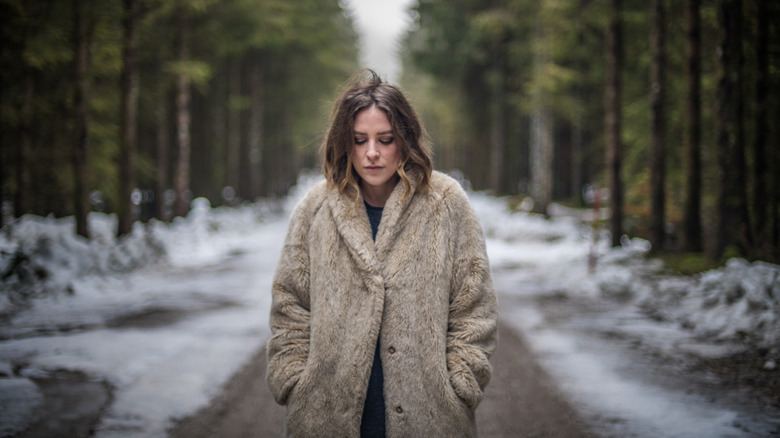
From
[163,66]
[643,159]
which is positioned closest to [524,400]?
[643,159]

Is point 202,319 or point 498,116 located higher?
point 498,116

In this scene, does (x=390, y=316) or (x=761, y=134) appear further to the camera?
(x=761, y=134)

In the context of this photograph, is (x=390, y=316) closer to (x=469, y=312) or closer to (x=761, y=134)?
(x=469, y=312)

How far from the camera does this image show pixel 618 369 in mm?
5371

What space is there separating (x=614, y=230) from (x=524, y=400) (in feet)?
28.7

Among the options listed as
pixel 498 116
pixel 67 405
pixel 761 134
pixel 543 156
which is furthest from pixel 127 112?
pixel 498 116

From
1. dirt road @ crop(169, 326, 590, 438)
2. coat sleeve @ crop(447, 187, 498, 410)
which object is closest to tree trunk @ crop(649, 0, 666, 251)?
dirt road @ crop(169, 326, 590, 438)

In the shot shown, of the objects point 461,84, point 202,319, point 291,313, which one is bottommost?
point 202,319

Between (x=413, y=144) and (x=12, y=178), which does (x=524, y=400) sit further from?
(x=12, y=178)

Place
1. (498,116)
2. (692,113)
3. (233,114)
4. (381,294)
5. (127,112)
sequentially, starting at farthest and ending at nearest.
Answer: (498,116) < (233,114) < (127,112) < (692,113) < (381,294)

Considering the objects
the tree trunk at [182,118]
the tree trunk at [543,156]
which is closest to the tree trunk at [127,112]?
the tree trunk at [182,118]

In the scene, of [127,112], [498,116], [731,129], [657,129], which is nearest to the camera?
[731,129]

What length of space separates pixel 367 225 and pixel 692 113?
982 centimetres

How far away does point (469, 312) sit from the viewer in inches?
85.9
